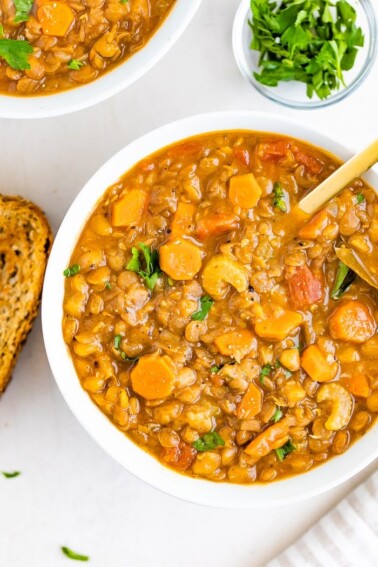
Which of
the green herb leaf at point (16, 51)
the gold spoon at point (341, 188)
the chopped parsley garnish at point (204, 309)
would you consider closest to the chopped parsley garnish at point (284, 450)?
the chopped parsley garnish at point (204, 309)

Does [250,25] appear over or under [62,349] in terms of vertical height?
over

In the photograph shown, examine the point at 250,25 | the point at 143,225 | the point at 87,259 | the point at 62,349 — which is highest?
the point at 250,25

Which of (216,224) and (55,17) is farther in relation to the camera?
(55,17)

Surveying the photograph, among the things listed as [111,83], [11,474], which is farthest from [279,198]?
[11,474]

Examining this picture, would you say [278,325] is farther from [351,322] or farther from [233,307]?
[351,322]

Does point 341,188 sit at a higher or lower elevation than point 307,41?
lower

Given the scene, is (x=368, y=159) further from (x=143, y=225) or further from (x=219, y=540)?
(x=219, y=540)

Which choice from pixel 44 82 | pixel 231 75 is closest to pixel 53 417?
pixel 44 82
